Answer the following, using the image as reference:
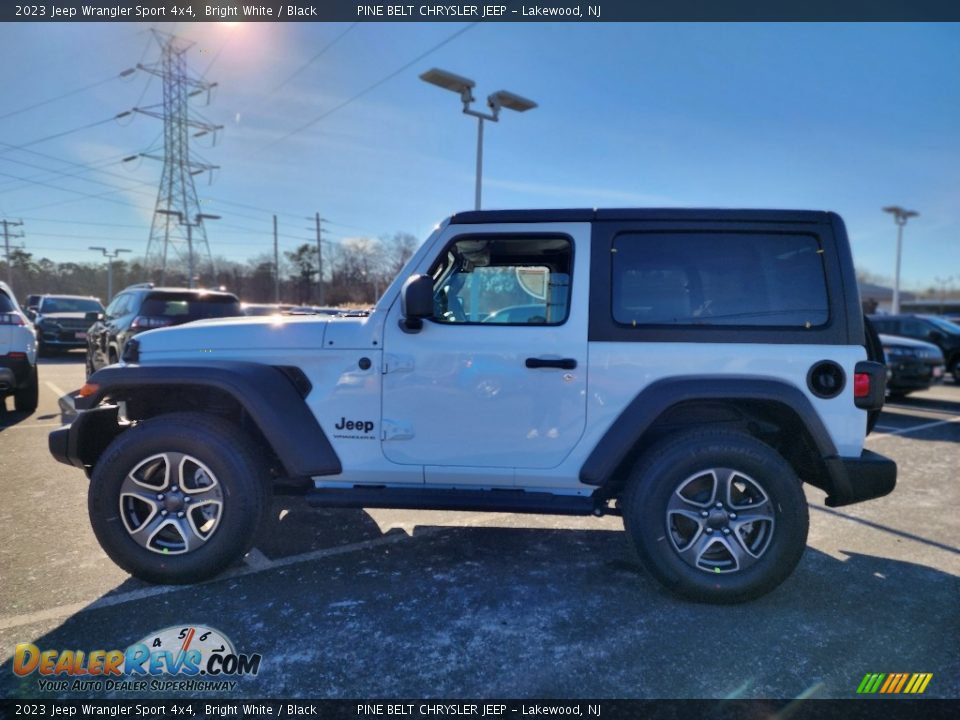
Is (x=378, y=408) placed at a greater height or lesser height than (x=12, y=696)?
greater

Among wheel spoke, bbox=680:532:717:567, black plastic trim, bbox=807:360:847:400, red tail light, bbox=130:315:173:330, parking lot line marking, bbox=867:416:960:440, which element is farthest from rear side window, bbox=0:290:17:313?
parking lot line marking, bbox=867:416:960:440

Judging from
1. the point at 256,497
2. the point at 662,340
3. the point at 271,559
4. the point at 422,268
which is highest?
the point at 422,268

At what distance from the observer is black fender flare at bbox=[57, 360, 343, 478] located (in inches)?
122

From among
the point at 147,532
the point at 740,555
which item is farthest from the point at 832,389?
the point at 147,532

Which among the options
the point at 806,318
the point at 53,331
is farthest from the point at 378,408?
the point at 53,331

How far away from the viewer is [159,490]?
3.14 m

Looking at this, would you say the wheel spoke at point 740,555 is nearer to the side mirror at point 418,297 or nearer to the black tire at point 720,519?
the black tire at point 720,519

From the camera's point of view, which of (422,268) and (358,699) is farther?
(422,268)

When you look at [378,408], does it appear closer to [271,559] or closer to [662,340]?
[271,559]

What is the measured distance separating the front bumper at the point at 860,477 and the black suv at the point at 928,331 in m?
13.1

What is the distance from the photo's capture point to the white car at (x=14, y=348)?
715 cm

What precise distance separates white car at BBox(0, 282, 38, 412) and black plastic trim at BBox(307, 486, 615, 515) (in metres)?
6.11

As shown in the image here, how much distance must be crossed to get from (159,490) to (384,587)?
132 cm

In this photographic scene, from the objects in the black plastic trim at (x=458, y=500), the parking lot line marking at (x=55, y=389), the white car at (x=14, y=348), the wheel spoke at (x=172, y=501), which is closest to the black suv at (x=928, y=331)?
the black plastic trim at (x=458, y=500)
